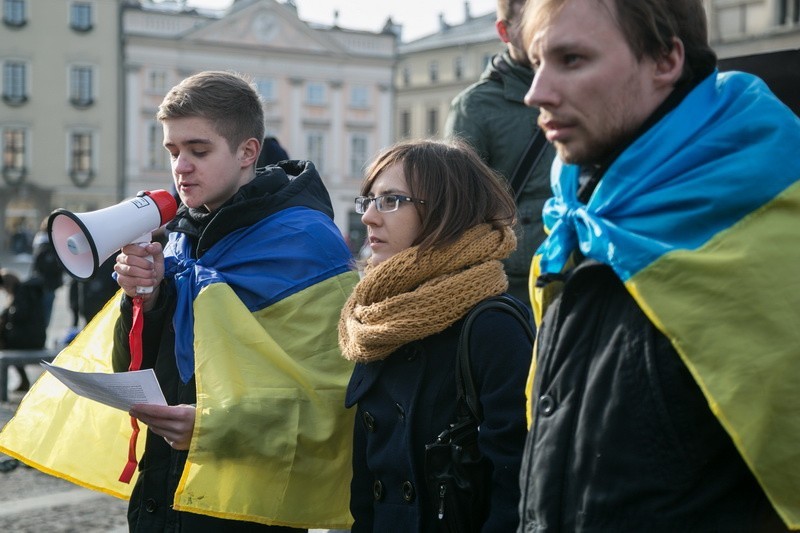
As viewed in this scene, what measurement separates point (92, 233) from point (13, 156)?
50.4m

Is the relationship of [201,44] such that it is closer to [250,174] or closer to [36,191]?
[36,191]

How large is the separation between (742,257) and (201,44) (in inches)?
2129

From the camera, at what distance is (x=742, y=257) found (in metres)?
1.64

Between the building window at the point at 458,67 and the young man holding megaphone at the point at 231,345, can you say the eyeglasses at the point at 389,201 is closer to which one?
the young man holding megaphone at the point at 231,345

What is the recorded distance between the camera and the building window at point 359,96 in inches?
2286

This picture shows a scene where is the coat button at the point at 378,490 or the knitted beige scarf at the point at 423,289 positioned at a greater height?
the knitted beige scarf at the point at 423,289

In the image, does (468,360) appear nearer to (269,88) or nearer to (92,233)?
(92,233)

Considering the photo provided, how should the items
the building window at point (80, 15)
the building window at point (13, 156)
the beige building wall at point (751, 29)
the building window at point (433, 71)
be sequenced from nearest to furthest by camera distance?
the beige building wall at point (751, 29), the building window at point (13, 156), the building window at point (80, 15), the building window at point (433, 71)

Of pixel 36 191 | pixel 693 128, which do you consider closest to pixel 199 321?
pixel 693 128

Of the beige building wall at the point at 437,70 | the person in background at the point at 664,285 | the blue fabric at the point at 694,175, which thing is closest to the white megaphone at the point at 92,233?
the person in background at the point at 664,285

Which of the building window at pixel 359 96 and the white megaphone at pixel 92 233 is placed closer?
the white megaphone at pixel 92 233

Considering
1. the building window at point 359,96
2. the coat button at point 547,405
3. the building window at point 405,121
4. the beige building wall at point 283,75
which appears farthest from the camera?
the building window at point 405,121

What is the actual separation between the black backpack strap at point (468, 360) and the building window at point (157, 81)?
50862 mm

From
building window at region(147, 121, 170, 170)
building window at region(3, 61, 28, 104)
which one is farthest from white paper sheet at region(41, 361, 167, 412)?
building window at region(3, 61, 28, 104)
